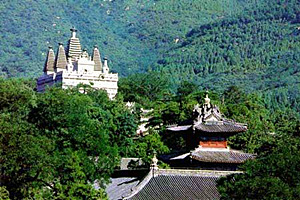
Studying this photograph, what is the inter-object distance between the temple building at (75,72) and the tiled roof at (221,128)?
4512cm

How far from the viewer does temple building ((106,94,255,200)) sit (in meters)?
44.9

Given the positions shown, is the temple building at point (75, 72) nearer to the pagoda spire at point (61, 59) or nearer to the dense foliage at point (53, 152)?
the pagoda spire at point (61, 59)

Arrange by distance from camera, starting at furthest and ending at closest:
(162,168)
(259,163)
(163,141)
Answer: (163,141) → (162,168) → (259,163)

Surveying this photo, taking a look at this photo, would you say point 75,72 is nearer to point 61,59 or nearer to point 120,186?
point 61,59

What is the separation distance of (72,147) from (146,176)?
561 centimetres

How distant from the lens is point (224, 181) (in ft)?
129

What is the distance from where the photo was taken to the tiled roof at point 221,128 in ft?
167

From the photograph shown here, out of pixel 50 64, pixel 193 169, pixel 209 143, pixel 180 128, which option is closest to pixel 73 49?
pixel 50 64

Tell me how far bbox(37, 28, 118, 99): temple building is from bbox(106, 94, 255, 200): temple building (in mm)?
44680

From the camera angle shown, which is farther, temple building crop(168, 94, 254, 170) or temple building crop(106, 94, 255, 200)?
temple building crop(168, 94, 254, 170)

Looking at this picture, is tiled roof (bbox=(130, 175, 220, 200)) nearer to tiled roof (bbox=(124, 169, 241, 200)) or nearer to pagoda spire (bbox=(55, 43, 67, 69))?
tiled roof (bbox=(124, 169, 241, 200))

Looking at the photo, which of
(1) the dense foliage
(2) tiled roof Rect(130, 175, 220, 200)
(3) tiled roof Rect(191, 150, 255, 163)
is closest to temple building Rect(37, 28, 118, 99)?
(1) the dense foliage

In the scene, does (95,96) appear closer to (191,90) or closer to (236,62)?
(191,90)

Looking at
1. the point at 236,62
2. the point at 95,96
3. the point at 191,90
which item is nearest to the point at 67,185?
the point at 95,96
